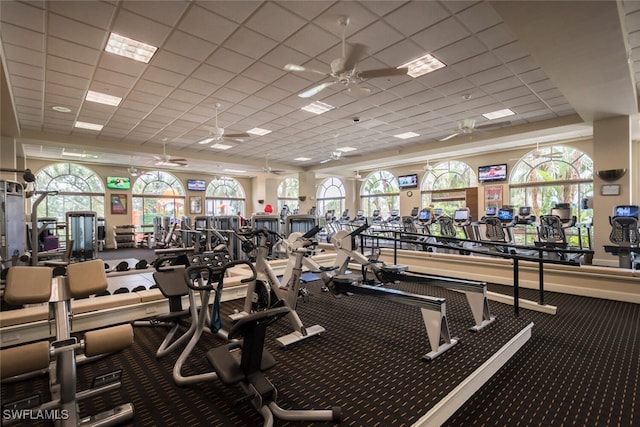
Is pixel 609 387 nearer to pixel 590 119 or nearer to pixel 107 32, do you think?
pixel 107 32

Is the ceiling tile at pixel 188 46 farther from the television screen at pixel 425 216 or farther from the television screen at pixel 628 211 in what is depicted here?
the television screen at pixel 628 211

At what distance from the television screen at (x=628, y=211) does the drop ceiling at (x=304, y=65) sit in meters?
2.10

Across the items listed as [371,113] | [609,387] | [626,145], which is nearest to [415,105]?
[371,113]

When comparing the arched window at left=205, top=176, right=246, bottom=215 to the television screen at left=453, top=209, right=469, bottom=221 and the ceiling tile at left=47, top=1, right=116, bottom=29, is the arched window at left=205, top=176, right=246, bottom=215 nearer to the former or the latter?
the television screen at left=453, top=209, right=469, bottom=221

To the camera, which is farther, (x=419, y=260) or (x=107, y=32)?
(x=419, y=260)

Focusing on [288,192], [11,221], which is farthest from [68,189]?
[288,192]

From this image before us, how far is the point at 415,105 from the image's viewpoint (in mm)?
7242

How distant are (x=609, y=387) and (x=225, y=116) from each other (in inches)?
317

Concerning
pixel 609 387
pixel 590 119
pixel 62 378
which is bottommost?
pixel 609 387

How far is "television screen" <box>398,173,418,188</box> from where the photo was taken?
14969mm

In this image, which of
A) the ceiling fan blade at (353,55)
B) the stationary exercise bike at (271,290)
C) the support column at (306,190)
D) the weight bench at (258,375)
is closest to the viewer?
the weight bench at (258,375)

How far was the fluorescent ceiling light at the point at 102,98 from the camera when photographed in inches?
247

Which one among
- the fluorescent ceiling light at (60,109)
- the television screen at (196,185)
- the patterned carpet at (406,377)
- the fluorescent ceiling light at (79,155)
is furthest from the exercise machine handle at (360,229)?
the television screen at (196,185)

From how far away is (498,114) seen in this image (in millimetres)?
7973
